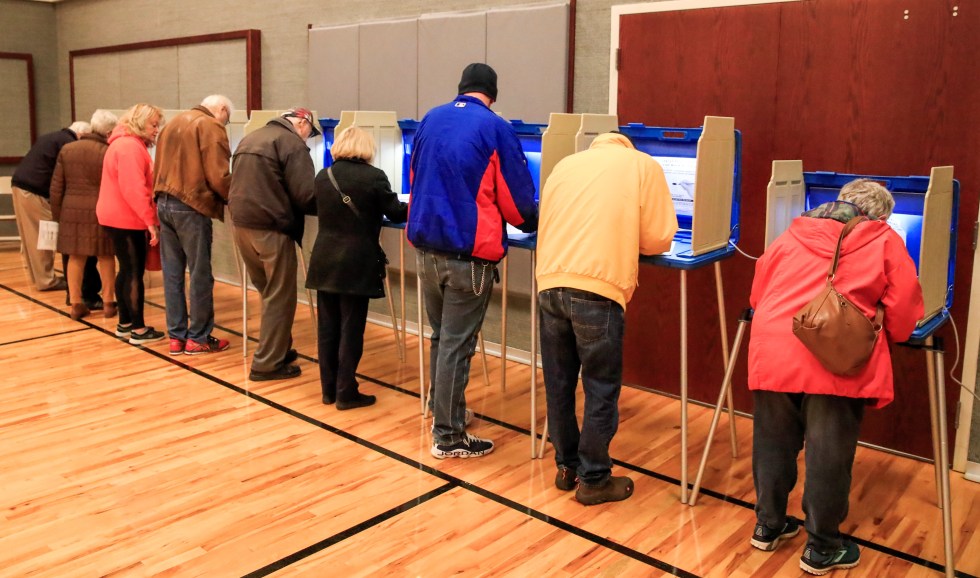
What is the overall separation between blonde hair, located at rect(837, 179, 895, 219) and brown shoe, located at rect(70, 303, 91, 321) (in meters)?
4.66

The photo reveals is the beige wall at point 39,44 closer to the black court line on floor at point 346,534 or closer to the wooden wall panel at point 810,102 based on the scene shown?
the wooden wall panel at point 810,102

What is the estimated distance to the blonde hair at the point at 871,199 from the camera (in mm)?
2461

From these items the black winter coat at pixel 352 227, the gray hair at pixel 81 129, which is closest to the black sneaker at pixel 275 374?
the black winter coat at pixel 352 227

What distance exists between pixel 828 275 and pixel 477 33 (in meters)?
2.74

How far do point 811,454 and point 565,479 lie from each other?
904 millimetres

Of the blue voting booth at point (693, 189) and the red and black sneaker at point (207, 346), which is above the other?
the blue voting booth at point (693, 189)

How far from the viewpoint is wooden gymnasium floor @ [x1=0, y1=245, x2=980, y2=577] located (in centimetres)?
258

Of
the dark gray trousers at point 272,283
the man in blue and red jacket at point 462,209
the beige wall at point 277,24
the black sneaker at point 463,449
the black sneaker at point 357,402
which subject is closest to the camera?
the man in blue and red jacket at point 462,209

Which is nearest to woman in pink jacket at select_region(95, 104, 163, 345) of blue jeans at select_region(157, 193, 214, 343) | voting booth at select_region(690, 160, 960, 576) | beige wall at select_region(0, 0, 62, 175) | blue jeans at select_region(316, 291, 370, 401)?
blue jeans at select_region(157, 193, 214, 343)

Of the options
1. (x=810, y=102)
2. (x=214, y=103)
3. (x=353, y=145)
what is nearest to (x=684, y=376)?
(x=810, y=102)

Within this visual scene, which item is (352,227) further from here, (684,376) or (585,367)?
(684,376)

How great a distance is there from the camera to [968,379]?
129 inches

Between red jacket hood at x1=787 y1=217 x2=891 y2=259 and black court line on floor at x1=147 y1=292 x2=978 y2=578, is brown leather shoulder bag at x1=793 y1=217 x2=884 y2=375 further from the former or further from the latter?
black court line on floor at x1=147 y1=292 x2=978 y2=578

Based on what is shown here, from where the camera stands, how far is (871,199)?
247 cm
